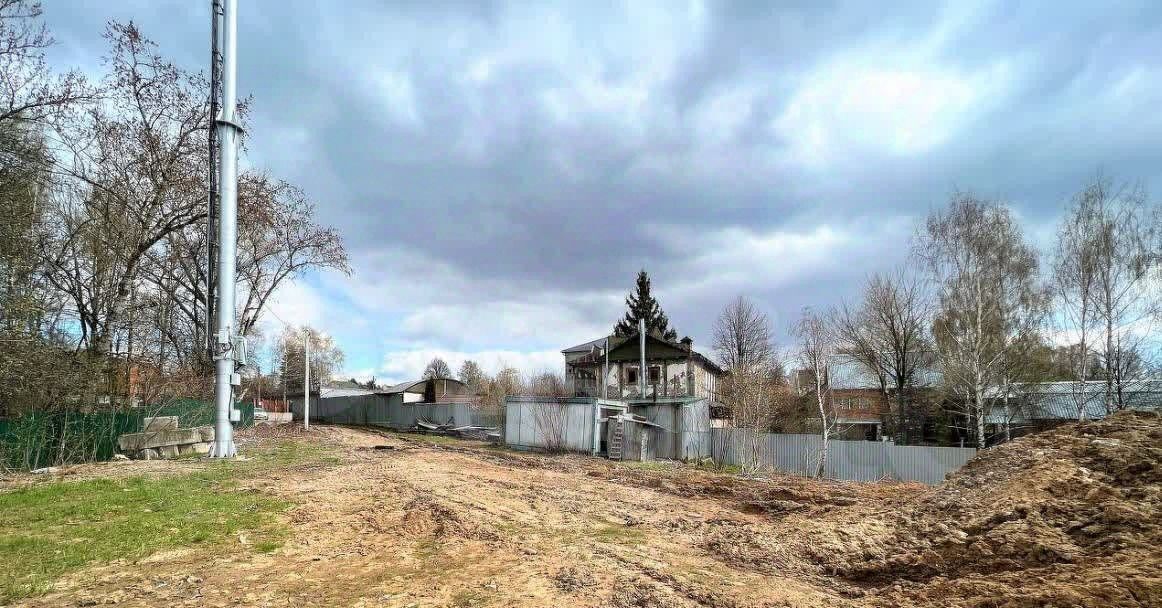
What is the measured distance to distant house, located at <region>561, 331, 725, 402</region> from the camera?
40.8 metres

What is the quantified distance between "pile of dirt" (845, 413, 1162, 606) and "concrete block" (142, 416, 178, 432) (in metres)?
18.3

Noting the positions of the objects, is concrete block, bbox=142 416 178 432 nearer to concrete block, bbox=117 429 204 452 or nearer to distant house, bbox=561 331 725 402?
concrete block, bbox=117 429 204 452

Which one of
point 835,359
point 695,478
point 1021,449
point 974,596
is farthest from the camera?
point 835,359

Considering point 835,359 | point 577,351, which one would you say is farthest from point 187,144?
point 577,351

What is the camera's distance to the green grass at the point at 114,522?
6.41 m

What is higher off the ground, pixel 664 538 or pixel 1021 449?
pixel 1021 449

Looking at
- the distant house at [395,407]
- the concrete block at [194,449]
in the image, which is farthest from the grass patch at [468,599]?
the distant house at [395,407]

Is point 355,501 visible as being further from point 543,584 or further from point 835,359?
point 835,359

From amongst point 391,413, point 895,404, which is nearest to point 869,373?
point 895,404

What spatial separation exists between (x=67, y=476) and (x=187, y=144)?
1495 centimetres

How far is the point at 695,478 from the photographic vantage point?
52.1 feet

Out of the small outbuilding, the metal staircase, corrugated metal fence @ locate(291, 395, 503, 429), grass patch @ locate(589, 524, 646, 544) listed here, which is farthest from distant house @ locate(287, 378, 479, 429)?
grass patch @ locate(589, 524, 646, 544)

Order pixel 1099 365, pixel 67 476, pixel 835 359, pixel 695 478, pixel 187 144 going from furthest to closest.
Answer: pixel 835 359, pixel 1099 365, pixel 187 144, pixel 695 478, pixel 67 476

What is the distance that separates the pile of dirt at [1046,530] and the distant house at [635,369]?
99.1 ft
